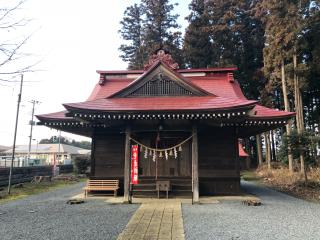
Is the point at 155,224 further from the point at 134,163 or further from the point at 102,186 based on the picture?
the point at 102,186

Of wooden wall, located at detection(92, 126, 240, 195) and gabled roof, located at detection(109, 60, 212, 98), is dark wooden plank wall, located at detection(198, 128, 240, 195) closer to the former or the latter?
wooden wall, located at detection(92, 126, 240, 195)

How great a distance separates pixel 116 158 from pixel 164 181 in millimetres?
2582

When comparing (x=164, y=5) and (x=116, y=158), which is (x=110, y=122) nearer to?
(x=116, y=158)

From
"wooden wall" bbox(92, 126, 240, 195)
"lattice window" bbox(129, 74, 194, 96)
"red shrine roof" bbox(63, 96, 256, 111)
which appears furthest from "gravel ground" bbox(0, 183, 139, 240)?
"lattice window" bbox(129, 74, 194, 96)

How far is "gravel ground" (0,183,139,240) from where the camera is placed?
6531mm

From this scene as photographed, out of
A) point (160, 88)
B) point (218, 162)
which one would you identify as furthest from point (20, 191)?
point (218, 162)

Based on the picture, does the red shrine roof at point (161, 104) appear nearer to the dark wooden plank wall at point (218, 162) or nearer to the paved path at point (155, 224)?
the dark wooden plank wall at point (218, 162)

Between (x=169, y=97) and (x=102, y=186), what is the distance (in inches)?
192

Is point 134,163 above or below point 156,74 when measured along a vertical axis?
below

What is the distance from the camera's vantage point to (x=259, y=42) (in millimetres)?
34344

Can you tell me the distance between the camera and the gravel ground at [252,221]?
255 inches

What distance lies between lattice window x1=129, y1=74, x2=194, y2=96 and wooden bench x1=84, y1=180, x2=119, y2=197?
404 centimetres

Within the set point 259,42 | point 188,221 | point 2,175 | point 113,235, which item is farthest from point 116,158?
point 259,42

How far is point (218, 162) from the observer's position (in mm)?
13188
